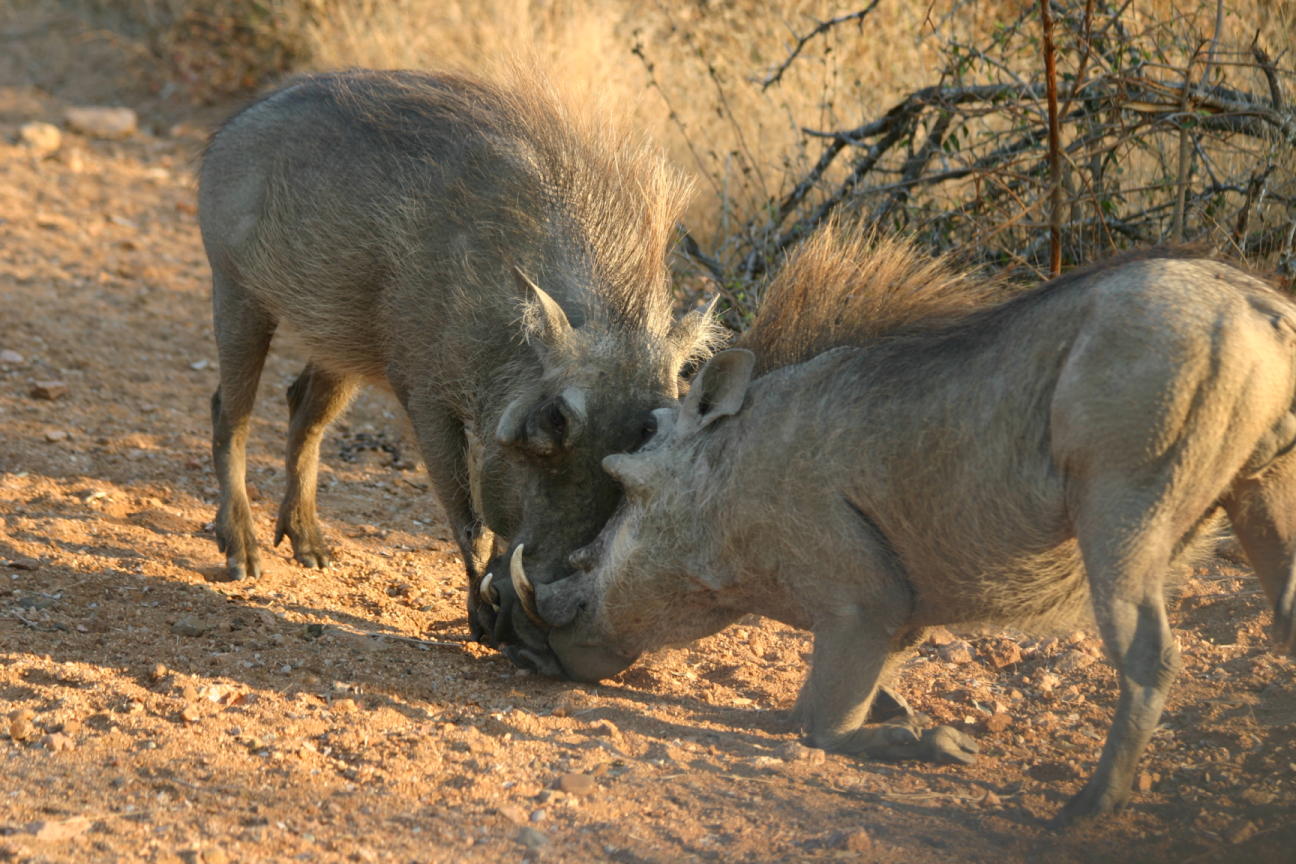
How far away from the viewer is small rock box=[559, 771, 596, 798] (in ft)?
9.78

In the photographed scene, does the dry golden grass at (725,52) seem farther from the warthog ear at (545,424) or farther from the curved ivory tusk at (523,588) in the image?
the curved ivory tusk at (523,588)

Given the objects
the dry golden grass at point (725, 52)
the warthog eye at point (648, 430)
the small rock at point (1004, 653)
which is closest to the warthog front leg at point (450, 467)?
the warthog eye at point (648, 430)

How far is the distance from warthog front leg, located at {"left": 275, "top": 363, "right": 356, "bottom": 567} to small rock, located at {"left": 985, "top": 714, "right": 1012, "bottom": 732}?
2.56 metres

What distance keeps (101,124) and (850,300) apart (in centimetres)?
791

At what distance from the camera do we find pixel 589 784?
3012 millimetres

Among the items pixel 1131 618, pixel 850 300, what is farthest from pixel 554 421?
pixel 1131 618

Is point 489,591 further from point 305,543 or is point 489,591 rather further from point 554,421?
point 305,543

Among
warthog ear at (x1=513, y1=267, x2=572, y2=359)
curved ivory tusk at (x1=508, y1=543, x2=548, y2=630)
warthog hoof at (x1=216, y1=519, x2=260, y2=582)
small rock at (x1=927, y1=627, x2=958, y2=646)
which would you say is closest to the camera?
curved ivory tusk at (x1=508, y1=543, x2=548, y2=630)

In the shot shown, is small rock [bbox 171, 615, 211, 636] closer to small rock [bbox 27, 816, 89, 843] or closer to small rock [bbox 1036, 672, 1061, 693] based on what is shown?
small rock [bbox 27, 816, 89, 843]

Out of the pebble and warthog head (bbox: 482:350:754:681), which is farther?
warthog head (bbox: 482:350:754:681)

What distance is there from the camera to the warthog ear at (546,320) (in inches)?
158

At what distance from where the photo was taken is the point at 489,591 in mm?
3902

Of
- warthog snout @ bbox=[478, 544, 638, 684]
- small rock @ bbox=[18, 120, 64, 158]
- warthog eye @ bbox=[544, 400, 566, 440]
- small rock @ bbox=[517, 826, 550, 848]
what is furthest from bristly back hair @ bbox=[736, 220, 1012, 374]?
small rock @ bbox=[18, 120, 64, 158]

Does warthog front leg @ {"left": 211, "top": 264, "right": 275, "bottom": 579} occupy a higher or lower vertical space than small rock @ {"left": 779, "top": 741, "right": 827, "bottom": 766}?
lower
